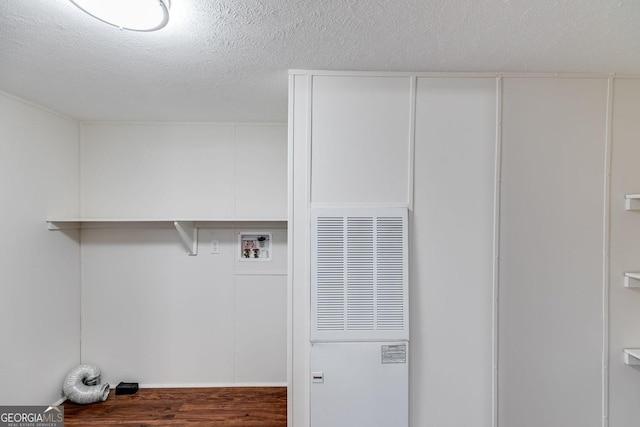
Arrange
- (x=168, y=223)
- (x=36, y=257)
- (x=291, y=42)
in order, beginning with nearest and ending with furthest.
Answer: (x=291, y=42), (x=36, y=257), (x=168, y=223)

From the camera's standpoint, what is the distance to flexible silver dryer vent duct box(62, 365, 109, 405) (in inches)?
96.3

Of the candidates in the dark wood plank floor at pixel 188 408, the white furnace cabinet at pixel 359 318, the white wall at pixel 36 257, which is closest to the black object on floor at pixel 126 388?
the dark wood plank floor at pixel 188 408

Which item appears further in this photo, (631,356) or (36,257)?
(36,257)

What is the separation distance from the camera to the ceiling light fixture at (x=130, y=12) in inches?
43.4

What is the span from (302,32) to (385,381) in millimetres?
1770

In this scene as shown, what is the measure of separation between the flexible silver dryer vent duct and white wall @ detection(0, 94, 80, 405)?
0.09 metres

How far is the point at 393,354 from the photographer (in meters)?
1.68

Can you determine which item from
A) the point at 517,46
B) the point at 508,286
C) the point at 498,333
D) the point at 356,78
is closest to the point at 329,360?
the point at 498,333

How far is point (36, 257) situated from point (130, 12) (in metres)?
2.08

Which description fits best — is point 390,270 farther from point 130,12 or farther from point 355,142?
point 130,12

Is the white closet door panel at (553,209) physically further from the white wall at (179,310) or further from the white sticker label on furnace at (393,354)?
the white wall at (179,310)

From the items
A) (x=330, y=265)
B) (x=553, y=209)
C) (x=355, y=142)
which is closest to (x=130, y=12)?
(x=355, y=142)

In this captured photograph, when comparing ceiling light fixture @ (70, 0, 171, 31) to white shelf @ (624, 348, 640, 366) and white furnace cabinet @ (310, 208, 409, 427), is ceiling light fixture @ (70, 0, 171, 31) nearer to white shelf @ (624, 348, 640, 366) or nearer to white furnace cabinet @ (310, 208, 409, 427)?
white furnace cabinet @ (310, 208, 409, 427)

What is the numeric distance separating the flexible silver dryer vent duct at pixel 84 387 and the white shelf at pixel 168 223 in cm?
117
